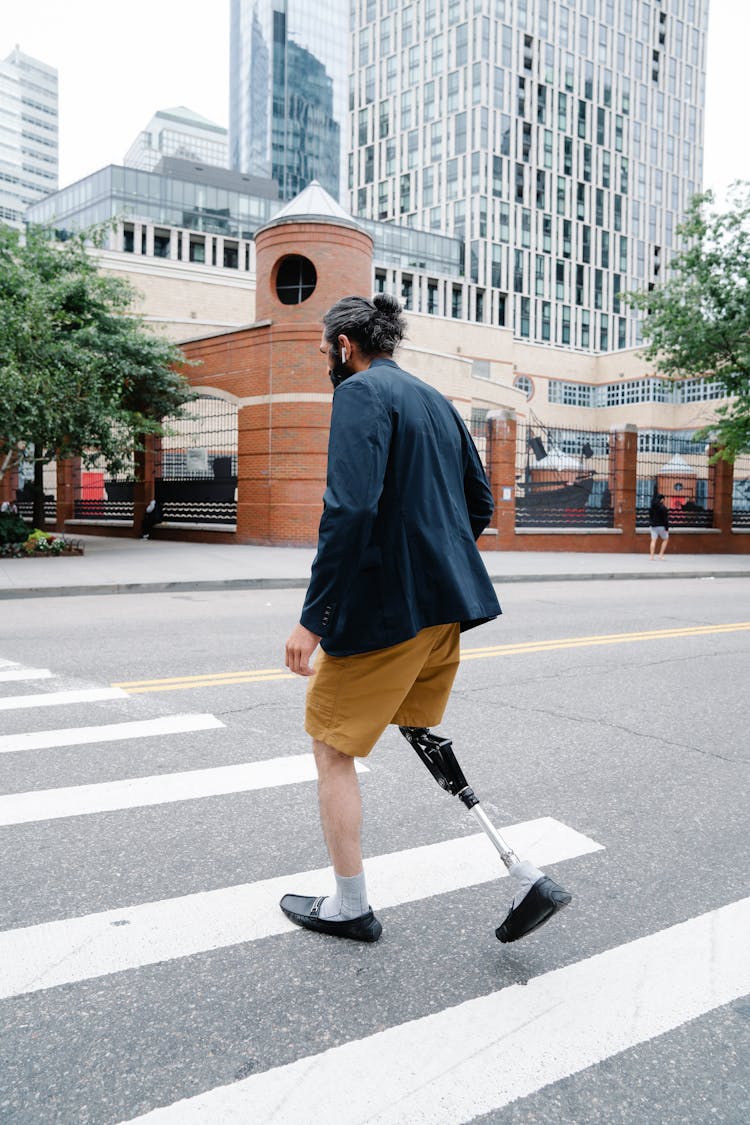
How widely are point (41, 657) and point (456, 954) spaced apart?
19.6 ft

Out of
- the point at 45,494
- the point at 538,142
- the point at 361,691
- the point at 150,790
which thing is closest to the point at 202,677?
the point at 150,790

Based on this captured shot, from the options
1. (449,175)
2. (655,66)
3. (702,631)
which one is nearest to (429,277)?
(449,175)

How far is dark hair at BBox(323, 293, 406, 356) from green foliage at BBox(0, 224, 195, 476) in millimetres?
16193

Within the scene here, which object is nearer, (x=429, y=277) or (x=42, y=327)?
(x=42, y=327)

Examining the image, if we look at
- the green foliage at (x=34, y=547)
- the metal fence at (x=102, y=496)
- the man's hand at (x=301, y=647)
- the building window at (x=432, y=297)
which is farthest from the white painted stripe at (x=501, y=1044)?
the building window at (x=432, y=297)

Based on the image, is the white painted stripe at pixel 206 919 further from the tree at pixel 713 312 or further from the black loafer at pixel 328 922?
the tree at pixel 713 312

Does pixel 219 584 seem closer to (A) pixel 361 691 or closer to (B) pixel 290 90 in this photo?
(A) pixel 361 691

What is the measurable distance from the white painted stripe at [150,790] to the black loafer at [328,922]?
0.92m

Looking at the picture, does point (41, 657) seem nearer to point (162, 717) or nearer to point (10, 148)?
point (162, 717)

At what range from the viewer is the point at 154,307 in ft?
161

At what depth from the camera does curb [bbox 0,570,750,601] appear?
43.2ft

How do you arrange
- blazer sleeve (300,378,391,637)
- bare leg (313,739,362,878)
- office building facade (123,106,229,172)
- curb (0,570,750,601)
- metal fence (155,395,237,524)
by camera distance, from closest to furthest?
blazer sleeve (300,378,391,637) → bare leg (313,739,362,878) → curb (0,570,750,601) → metal fence (155,395,237,524) → office building facade (123,106,229,172)

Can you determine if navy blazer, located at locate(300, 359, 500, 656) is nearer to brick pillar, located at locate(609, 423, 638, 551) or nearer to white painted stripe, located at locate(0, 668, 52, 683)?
white painted stripe, located at locate(0, 668, 52, 683)

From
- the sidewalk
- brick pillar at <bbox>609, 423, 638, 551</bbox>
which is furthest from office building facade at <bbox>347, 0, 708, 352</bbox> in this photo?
the sidewalk
